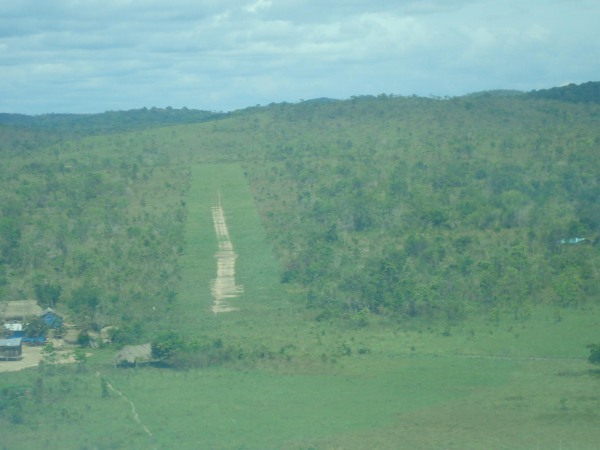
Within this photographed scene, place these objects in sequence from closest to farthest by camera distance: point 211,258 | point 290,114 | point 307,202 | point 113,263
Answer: point 113,263
point 211,258
point 307,202
point 290,114

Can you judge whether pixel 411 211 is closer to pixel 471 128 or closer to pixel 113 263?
pixel 113 263

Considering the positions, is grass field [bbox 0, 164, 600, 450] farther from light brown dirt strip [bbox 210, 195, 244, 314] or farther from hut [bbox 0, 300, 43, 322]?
hut [bbox 0, 300, 43, 322]

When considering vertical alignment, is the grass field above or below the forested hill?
below

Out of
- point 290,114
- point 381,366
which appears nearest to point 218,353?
point 381,366

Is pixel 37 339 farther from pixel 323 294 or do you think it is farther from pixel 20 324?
pixel 323 294

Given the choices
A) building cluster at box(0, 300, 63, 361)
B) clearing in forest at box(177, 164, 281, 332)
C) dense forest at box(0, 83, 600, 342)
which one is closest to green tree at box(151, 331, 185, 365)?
dense forest at box(0, 83, 600, 342)

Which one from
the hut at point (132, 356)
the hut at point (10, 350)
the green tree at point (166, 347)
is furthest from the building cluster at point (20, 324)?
the green tree at point (166, 347)

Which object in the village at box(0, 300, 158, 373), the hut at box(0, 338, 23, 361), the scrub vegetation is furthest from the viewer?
the hut at box(0, 338, 23, 361)
